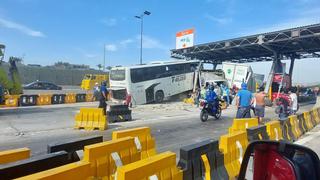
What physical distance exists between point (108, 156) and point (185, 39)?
4922 centimetres

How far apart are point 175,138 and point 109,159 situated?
20.7 ft

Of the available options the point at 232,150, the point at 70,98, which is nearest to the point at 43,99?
the point at 70,98

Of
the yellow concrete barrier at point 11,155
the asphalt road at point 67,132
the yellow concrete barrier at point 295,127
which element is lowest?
the asphalt road at point 67,132

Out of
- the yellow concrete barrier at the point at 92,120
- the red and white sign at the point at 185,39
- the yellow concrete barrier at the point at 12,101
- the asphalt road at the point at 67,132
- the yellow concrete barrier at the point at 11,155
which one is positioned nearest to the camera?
the yellow concrete barrier at the point at 11,155

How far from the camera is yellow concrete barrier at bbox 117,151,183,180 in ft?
11.7

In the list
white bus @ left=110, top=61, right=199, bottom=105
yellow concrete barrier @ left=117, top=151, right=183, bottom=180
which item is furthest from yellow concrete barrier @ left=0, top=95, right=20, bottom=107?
yellow concrete barrier @ left=117, top=151, right=183, bottom=180

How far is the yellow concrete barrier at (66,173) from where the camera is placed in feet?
10.1

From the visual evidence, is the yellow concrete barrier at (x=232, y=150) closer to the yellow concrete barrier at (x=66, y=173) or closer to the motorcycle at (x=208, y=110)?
the yellow concrete barrier at (x=66, y=173)

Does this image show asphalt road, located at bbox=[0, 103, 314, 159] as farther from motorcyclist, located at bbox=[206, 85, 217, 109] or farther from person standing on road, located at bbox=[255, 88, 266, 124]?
person standing on road, located at bbox=[255, 88, 266, 124]

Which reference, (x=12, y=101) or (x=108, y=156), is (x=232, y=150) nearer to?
(x=108, y=156)

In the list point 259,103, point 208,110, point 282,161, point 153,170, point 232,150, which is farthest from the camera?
point 208,110

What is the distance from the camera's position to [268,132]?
27.5ft

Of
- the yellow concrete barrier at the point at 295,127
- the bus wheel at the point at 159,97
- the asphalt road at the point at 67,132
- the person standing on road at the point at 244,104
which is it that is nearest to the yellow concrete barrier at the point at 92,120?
the asphalt road at the point at 67,132

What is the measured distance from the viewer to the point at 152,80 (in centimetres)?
2647
